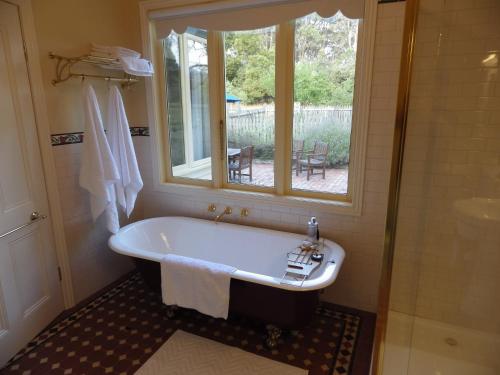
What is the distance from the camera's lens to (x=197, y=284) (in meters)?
2.22

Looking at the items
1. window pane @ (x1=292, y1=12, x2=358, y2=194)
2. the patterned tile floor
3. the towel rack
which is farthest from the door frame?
window pane @ (x1=292, y1=12, x2=358, y2=194)

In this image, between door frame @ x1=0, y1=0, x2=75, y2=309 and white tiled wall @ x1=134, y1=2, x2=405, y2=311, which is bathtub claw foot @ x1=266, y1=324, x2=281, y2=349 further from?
door frame @ x1=0, y1=0, x2=75, y2=309

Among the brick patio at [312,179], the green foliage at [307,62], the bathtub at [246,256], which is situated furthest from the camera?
the brick patio at [312,179]

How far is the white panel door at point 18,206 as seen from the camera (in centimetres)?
212

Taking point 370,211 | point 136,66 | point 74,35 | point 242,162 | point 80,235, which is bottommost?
point 80,235

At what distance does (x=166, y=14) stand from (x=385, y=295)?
8.93 ft

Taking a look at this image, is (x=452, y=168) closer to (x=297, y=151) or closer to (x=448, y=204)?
(x=448, y=204)

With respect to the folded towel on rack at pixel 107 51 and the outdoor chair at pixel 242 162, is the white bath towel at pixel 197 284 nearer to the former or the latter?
the outdoor chair at pixel 242 162

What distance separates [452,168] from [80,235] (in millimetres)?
2837

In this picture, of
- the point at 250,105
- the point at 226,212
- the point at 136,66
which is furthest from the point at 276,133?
the point at 136,66

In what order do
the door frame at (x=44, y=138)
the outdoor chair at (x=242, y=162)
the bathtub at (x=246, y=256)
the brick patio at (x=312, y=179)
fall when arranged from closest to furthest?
the bathtub at (x=246, y=256)
the door frame at (x=44, y=138)
the brick patio at (x=312, y=179)
the outdoor chair at (x=242, y=162)

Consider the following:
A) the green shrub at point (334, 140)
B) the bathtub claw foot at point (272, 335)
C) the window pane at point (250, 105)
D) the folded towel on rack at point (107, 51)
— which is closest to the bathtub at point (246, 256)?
the bathtub claw foot at point (272, 335)

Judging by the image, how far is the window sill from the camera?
2.60m

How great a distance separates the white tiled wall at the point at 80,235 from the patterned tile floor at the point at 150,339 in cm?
20
